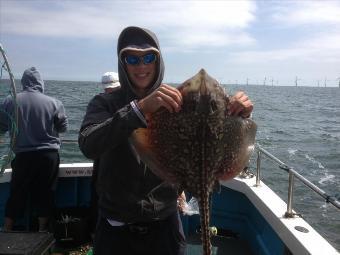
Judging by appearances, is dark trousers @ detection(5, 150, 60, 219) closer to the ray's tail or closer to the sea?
the sea

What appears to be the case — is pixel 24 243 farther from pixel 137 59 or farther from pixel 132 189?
pixel 137 59

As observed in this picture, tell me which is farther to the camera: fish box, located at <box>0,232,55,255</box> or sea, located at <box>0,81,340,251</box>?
sea, located at <box>0,81,340,251</box>

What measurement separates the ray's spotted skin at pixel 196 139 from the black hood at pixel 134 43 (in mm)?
710

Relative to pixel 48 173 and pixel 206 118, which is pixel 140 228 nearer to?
pixel 206 118

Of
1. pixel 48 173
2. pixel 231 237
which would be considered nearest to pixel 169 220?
pixel 231 237

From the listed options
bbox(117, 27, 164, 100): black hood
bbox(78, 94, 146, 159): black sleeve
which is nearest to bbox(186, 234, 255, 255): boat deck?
bbox(117, 27, 164, 100): black hood

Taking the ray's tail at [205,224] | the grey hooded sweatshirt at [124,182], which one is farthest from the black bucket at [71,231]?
the ray's tail at [205,224]

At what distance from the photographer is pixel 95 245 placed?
3098 mm

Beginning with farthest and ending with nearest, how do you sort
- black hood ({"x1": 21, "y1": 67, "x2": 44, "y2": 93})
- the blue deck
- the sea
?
the sea, black hood ({"x1": 21, "y1": 67, "x2": 44, "y2": 93}), the blue deck

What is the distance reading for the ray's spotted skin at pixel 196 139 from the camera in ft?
7.87

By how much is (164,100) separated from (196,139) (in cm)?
33

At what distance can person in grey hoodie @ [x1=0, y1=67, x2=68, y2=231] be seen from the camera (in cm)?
618

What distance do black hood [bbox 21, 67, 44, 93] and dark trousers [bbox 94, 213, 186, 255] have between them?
14.1ft

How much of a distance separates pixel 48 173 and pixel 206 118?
4669 mm
